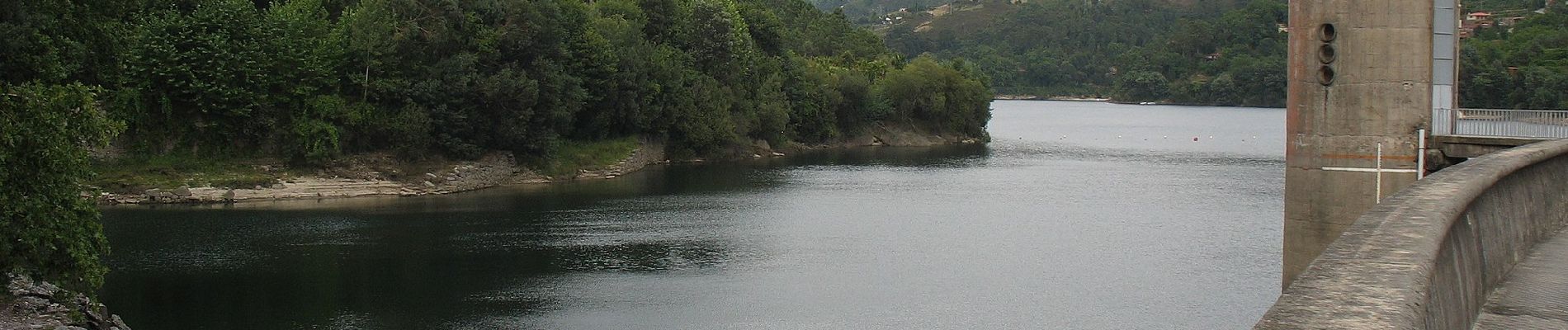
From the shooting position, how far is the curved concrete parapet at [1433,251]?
6.95 m

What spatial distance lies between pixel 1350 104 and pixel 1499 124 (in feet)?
10.2

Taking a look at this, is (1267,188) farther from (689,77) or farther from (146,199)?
(146,199)

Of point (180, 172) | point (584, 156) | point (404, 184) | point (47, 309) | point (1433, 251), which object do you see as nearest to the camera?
point (1433, 251)

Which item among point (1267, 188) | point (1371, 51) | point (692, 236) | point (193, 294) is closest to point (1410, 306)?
point (1371, 51)

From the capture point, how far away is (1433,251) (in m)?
8.95

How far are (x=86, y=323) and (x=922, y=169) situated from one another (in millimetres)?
57495

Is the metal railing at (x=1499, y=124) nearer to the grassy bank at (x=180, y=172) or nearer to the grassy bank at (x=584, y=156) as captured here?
the grassy bank at (x=180, y=172)

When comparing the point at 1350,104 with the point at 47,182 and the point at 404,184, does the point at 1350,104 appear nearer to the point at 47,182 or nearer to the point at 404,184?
the point at 47,182

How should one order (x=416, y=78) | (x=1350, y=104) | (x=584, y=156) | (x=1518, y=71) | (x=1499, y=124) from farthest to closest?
(x=1518, y=71)
(x=584, y=156)
(x=416, y=78)
(x=1499, y=124)
(x=1350, y=104)

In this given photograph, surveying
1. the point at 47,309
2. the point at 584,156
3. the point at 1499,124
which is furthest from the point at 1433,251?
the point at 584,156

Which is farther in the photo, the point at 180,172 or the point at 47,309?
the point at 180,172

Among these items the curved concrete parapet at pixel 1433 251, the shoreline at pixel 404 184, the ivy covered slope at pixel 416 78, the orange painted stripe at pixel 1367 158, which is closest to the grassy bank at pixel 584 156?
the shoreline at pixel 404 184

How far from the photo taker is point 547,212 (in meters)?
52.3

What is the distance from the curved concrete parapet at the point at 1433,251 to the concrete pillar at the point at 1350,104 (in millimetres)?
9774
